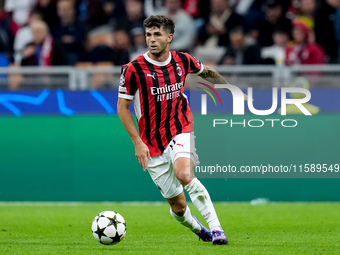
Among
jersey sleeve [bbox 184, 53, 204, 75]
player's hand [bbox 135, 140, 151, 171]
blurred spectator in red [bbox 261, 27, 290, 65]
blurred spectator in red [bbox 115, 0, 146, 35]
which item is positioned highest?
jersey sleeve [bbox 184, 53, 204, 75]

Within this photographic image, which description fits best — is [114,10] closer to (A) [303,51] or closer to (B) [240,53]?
(B) [240,53]

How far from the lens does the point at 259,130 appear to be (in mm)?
12664

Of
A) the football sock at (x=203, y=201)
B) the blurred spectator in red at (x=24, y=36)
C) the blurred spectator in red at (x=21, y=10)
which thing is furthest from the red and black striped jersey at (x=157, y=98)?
the blurred spectator in red at (x=21, y=10)

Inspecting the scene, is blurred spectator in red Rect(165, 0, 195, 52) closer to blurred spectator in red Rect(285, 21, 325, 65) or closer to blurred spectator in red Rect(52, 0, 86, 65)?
blurred spectator in red Rect(52, 0, 86, 65)

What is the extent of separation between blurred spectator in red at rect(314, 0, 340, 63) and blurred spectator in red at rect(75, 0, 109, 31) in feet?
15.0

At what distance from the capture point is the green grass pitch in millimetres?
7562

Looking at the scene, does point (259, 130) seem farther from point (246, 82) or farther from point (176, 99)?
point (176, 99)

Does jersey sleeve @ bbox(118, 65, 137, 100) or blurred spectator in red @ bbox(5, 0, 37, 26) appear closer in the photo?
jersey sleeve @ bbox(118, 65, 137, 100)

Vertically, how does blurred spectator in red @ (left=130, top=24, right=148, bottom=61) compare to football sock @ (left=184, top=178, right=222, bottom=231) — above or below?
above

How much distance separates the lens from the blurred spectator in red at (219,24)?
14.9 metres

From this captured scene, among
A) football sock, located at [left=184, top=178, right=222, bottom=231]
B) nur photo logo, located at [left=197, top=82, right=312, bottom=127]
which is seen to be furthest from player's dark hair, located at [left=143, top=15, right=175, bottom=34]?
nur photo logo, located at [left=197, top=82, right=312, bottom=127]

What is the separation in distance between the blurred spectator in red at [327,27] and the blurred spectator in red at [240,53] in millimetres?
1277

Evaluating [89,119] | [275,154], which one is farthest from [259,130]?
[89,119]

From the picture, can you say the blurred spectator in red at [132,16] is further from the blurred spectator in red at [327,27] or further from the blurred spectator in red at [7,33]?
the blurred spectator in red at [327,27]
